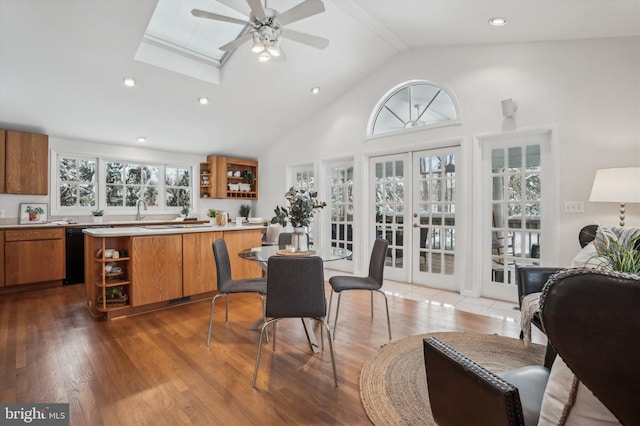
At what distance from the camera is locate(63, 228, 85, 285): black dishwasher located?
4633mm

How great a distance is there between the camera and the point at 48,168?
4906 millimetres

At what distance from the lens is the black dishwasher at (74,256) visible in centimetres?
463

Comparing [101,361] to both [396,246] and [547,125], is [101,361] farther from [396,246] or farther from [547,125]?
[547,125]

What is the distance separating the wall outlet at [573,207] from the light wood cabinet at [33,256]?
633 cm

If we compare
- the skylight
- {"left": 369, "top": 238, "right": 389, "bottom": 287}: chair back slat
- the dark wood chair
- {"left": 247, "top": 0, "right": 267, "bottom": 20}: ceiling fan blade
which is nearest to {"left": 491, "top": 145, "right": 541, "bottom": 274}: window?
{"left": 369, "top": 238, "right": 389, "bottom": 287}: chair back slat

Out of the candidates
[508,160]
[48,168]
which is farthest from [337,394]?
[48,168]

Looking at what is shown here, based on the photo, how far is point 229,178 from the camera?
674 cm

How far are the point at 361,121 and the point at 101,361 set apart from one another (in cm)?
438

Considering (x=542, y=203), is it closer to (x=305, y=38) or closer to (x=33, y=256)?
(x=305, y=38)

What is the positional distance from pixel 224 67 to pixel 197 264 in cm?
273

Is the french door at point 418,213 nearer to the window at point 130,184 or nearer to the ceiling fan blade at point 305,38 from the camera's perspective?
the ceiling fan blade at point 305,38

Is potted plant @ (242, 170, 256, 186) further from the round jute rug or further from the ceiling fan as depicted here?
the round jute rug

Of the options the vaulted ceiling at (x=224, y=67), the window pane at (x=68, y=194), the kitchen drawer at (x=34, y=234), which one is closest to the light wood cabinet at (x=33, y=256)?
the kitchen drawer at (x=34, y=234)

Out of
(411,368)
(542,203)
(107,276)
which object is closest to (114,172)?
(107,276)
